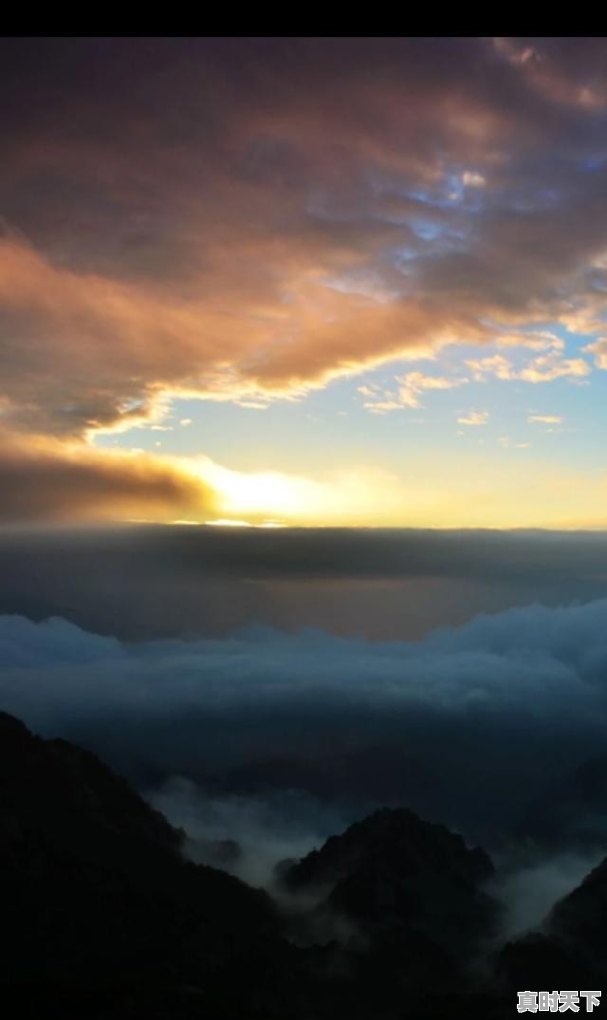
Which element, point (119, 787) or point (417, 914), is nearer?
point (119, 787)

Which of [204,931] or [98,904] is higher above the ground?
[98,904]

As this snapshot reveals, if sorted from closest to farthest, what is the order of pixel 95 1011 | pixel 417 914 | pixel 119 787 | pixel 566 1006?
pixel 566 1006, pixel 95 1011, pixel 119 787, pixel 417 914

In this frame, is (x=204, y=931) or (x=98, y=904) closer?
(x=98, y=904)

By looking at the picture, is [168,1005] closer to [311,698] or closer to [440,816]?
[311,698]

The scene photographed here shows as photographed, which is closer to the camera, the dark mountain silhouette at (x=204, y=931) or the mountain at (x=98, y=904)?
the mountain at (x=98, y=904)

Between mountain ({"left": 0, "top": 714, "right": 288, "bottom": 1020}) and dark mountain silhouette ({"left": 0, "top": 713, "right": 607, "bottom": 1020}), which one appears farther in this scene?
dark mountain silhouette ({"left": 0, "top": 713, "right": 607, "bottom": 1020})

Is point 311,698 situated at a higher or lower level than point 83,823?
higher

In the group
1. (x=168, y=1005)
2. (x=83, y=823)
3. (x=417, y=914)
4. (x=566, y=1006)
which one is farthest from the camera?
(x=417, y=914)
